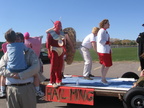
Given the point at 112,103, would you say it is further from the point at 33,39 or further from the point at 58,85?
the point at 33,39

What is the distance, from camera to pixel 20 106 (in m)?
2.85

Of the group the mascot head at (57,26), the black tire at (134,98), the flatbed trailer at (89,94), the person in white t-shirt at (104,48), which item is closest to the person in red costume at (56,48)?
the mascot head at (57,26)

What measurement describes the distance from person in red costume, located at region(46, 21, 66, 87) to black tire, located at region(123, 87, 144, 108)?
67.4 inches

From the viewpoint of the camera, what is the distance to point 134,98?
4.18 m

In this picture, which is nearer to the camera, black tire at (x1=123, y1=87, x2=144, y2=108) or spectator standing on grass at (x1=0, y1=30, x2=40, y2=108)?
spectator standing on grass at (x1=0, y1=30, x2=40, y2=108)

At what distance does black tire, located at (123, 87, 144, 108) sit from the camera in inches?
164

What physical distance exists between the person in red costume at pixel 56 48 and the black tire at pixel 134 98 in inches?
67.4

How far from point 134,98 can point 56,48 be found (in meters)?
2.15

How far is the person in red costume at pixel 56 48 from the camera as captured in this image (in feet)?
16.2

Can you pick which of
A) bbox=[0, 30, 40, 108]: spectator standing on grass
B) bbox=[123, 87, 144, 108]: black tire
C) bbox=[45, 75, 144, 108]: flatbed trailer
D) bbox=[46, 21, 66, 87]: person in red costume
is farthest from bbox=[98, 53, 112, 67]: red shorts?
bbox=[0, 30, 40, 108]: spectator standing on grass

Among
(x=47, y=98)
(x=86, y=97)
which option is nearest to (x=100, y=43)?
(x=86, y=97)

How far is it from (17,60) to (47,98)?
7.63 feet

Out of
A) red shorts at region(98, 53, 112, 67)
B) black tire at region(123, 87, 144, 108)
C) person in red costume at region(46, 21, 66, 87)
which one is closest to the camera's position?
black tire at region(123, 87, 144, 108)

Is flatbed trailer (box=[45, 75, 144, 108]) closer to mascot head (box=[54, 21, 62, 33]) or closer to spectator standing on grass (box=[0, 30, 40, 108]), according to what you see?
mascot head (box=[54, 21, 62, 33])
